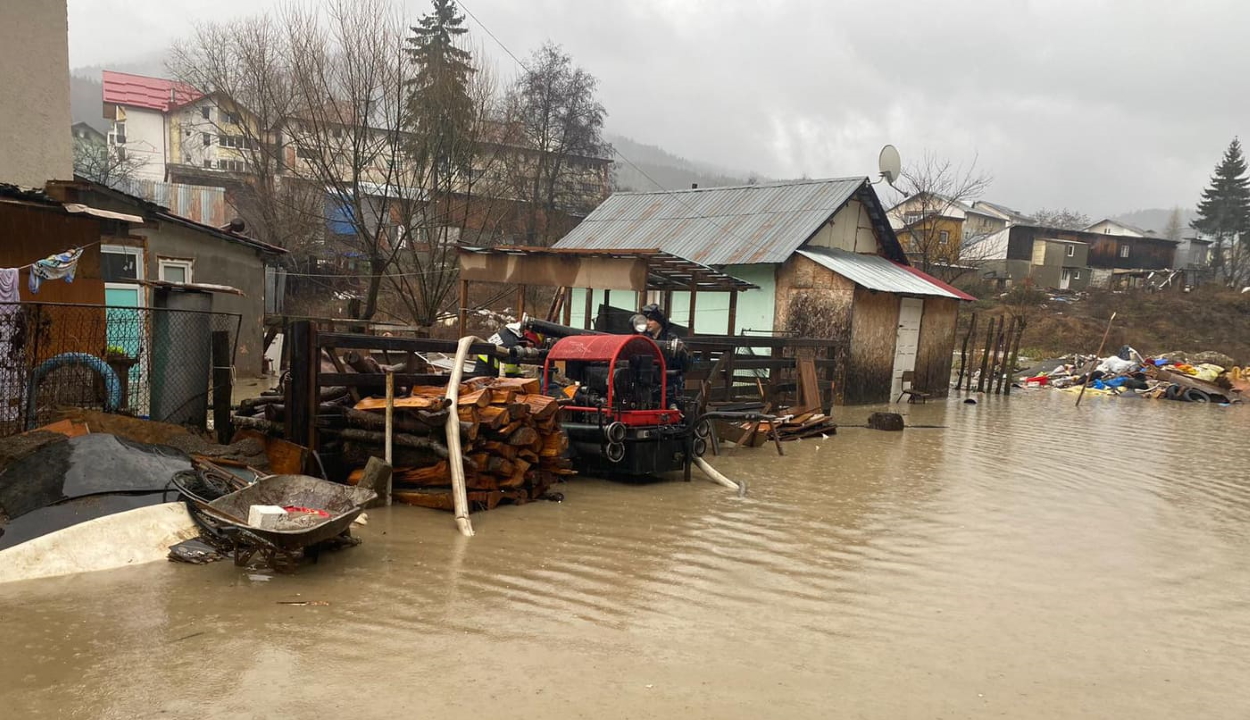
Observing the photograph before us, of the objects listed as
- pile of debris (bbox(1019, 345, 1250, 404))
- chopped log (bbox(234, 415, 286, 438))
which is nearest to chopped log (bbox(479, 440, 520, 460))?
chopped log (bbox(234, 415, 286, 438))

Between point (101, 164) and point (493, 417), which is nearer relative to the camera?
point (493, 417)

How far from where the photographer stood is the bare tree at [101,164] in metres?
32.6

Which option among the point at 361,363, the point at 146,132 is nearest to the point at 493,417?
the point at 361,363

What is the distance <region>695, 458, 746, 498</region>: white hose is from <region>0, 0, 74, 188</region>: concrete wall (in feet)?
32.0

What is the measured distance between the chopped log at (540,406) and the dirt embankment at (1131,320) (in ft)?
110

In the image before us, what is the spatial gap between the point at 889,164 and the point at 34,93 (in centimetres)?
2163

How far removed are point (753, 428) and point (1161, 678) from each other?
28.2 ft

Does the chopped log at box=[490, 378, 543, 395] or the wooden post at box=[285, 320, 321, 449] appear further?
the chopped log at box=[490, 378, 543, 395]

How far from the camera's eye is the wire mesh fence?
8.38 m

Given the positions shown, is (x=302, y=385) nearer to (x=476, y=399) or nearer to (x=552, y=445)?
(x=476, y=399)

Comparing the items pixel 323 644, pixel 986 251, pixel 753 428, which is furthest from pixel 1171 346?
pixel 323 644

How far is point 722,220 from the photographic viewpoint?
25.2 m

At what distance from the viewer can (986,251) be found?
5328cm

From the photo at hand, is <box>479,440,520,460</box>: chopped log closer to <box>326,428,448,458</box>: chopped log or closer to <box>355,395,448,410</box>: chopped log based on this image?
<box>326,428,448,458</box>: chopped log
